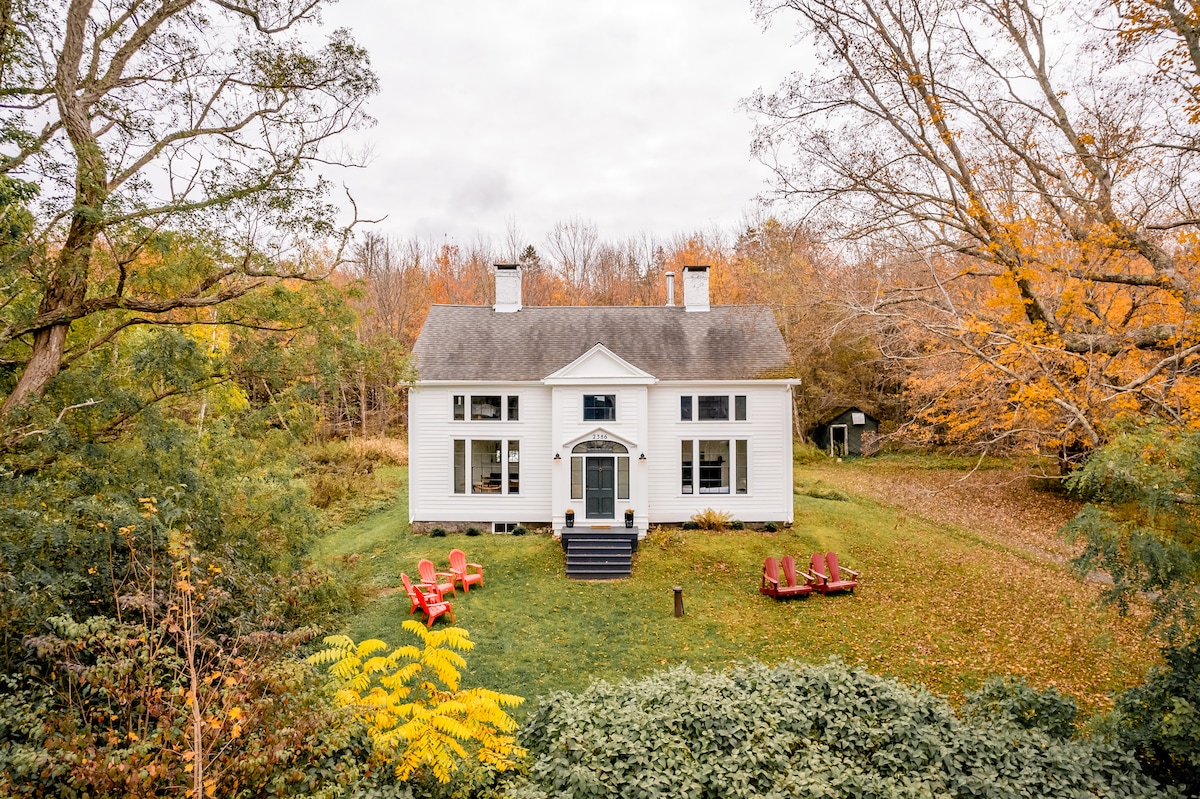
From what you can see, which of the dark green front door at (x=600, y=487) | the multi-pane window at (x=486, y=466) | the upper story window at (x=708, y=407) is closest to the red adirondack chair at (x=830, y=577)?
the upper story window at (x=708, y=407)

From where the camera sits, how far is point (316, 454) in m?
26.3

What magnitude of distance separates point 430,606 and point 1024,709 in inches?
414

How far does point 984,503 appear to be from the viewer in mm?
23688

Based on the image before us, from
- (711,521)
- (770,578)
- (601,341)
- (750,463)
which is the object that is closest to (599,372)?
(601,341)

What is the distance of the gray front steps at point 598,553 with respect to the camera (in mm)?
16172

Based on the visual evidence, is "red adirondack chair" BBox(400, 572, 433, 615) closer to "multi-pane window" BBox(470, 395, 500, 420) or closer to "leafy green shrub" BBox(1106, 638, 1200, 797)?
"multi-pane window" BBox(470, 395, 500, 420)

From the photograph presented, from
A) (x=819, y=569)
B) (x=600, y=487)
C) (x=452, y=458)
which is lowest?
(x=819, y=569)

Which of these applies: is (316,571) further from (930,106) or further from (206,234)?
(930,106)

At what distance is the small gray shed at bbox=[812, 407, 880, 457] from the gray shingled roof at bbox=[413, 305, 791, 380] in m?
17.2

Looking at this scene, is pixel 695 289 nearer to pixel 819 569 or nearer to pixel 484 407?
pixel 484 407

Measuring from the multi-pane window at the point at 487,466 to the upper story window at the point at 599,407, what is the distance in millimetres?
2636

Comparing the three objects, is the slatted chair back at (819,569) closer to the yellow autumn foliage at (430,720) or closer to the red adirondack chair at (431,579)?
the red adirondack chair at (431,579)

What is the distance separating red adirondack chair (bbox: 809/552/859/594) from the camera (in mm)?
14359

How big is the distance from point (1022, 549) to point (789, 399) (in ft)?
27.6
